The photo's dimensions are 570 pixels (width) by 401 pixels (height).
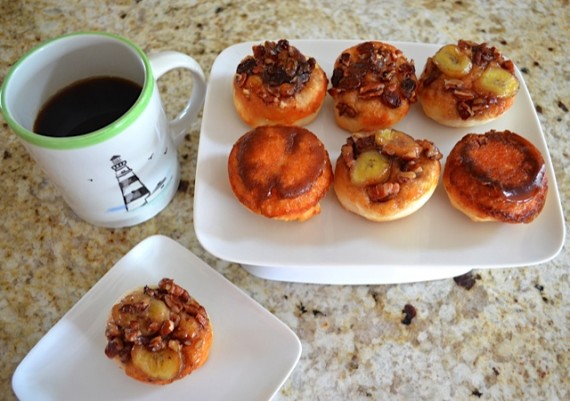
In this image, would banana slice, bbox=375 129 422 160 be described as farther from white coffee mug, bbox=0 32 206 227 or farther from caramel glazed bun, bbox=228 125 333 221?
white coffee mug, bbox=0 32 206 227

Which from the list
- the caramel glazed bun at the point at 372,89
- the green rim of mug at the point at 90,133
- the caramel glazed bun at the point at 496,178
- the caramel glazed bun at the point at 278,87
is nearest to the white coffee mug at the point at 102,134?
the green rim of mug at the point at 90,133

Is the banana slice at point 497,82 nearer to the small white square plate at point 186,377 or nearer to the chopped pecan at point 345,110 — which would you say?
the chopped pecan at point 345,110

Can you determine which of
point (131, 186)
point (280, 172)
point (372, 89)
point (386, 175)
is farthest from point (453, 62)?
point (131, 186)

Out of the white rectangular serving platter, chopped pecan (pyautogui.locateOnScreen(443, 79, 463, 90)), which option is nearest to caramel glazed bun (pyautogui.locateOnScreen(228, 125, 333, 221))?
the white rectangular serving platter

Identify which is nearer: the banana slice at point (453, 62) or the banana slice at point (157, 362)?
the banana slice at point (157, 362)

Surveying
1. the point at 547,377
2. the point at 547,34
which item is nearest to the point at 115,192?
the point at 547,377
